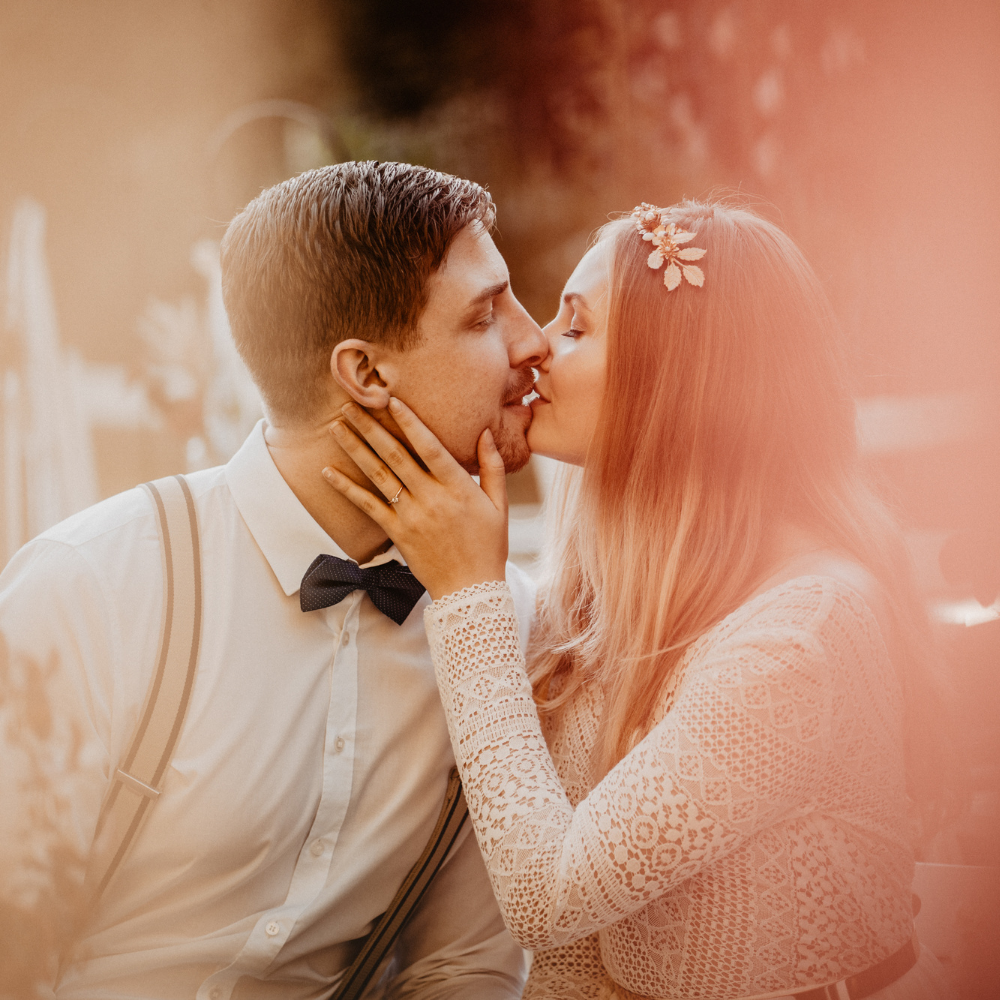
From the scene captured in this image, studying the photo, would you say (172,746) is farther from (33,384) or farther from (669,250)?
(669,250)

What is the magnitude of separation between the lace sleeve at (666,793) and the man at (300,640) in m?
0.29

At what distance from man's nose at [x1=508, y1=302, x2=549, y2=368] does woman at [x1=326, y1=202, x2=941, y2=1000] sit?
0.03m

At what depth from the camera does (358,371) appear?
132 cm

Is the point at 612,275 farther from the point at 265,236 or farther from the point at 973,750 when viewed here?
the point at 973,750

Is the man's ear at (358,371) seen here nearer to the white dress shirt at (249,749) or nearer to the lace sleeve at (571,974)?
the white dress shirt at (249,749)

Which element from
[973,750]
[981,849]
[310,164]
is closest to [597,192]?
[310,164]

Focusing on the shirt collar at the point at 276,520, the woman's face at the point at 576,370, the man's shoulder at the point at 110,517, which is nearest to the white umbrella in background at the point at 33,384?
the man's shoulder at the point at 110,517

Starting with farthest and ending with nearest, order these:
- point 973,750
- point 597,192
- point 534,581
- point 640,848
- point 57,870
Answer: point 534,581
point 597,192
point 973,750
point 640,848
point 57,870

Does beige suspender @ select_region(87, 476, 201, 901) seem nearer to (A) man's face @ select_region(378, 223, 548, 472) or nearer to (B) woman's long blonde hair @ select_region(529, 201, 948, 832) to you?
(A) man's face @ select_region(378, 223, 548, 472)

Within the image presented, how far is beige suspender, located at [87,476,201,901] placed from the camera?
1.10 meters

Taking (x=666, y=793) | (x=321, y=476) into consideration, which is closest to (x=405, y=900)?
(x=666, y=793)

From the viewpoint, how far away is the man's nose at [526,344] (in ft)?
4.62

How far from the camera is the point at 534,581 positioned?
1.77 meters

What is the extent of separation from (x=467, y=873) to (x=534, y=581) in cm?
59
